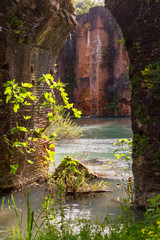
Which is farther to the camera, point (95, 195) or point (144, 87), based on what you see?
point (95, 195)

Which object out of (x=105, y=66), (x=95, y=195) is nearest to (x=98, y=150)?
(x=95, y=195)

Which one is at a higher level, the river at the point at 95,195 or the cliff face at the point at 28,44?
the cliff face at the point at 28,44

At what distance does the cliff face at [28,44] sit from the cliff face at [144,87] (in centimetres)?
204

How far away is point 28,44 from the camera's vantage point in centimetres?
618

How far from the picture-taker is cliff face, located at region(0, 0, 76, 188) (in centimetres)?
555

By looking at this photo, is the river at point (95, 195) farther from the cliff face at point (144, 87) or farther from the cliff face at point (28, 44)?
the cliff face at point (28, 44)

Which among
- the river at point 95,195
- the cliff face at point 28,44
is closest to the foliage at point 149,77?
the river at point 95,195

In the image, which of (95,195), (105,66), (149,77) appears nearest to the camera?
(149,77)

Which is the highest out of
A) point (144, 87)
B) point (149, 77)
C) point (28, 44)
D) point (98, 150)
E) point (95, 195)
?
point (28, 44)

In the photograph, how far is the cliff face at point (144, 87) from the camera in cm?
422

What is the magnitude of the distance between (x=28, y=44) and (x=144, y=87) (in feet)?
9.76

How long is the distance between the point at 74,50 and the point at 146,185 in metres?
24.3

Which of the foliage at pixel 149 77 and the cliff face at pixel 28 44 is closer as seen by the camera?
the foliage at pixel 149 77

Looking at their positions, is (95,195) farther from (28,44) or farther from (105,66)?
(105,66)
